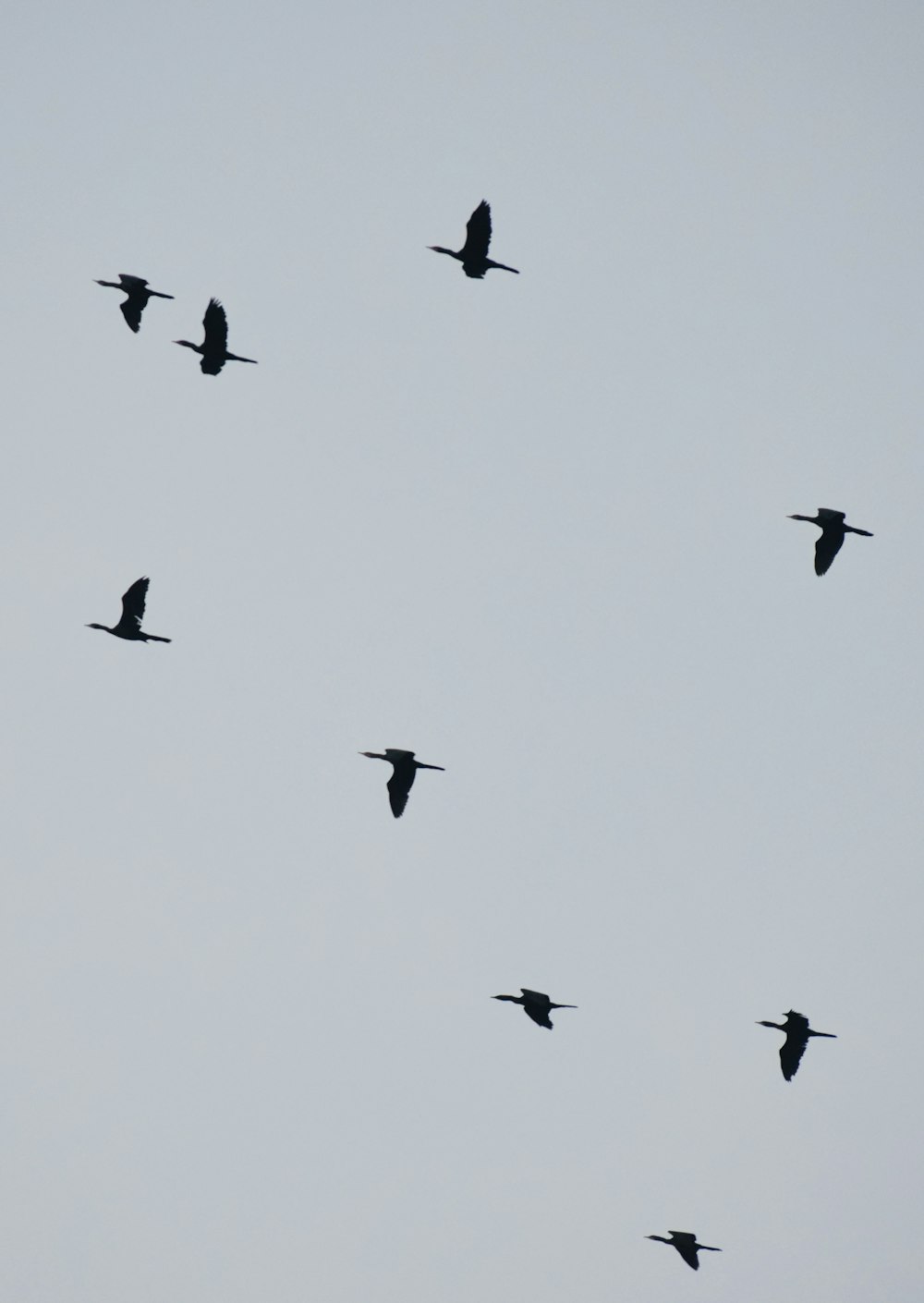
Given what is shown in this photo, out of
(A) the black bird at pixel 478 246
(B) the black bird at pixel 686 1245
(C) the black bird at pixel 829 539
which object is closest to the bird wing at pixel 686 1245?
(B) the black bird at pixel 686 1245

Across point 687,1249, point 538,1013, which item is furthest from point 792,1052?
point 538,1013

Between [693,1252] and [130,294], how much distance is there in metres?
29.2

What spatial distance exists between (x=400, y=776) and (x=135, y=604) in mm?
8304

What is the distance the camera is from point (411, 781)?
53.3 metres

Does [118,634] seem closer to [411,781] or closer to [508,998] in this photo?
[411,781]

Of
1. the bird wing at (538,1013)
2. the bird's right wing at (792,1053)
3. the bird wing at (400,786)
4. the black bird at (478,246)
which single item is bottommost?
the bird wing at (538,1013)

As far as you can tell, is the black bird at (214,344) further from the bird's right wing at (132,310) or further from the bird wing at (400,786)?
the bird wing at (400,786)

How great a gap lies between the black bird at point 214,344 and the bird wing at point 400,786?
11027 mm

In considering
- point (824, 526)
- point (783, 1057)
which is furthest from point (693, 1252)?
point (824, 526)

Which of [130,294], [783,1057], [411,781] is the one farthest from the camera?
[130,294]

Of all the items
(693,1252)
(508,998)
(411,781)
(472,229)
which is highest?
(472,229)

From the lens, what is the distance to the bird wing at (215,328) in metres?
53.3

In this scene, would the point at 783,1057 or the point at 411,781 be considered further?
the point at 411,781

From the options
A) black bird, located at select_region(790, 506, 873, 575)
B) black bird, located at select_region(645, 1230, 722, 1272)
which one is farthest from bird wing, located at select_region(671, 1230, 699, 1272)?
black bird, located at select_region(790, 506, 873, 575)
